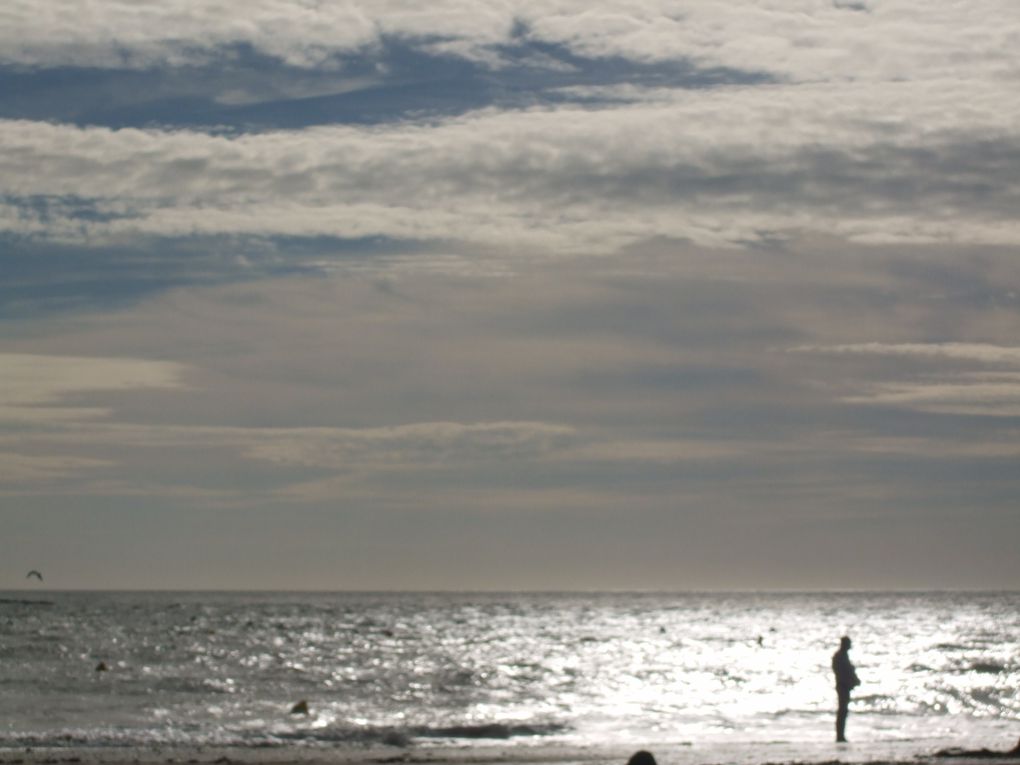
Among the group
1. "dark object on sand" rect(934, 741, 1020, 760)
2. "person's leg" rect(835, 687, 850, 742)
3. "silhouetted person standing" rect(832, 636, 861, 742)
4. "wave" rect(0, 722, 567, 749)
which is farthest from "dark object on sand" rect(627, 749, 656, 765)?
"person's leg" rect(835, 687, 850, 742)

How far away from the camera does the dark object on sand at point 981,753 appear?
23641 millimetres

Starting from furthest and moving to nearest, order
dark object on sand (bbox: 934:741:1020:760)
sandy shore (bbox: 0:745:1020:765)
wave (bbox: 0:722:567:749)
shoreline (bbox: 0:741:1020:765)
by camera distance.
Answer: wave (bbox: 0:722:567:749) < dark object on sand (bbox: 934:741:1020:760) < shoreline (bbox: 0:741:1020:765) < sandy shore (bbox: 0:745:1020:765)

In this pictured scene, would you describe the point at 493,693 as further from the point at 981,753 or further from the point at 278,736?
the point at 981,753

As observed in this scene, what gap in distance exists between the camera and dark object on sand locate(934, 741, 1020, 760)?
23.6 metres

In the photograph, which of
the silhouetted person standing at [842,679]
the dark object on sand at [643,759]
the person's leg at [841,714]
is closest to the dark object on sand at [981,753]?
the silhouetted person standing at [842,679]

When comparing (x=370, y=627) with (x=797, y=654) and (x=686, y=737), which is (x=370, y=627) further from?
(x=686, y=737)

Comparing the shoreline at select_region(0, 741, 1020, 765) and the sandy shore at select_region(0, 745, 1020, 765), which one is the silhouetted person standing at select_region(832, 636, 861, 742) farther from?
the sandy shore at select_region(0, 745, 1020, 765)

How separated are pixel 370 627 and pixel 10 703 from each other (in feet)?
233

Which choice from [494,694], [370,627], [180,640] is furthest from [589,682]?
[370,627]

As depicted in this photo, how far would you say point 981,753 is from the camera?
24.0 meters

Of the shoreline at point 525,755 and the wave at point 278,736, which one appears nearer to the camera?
the shoreline at point 525,755

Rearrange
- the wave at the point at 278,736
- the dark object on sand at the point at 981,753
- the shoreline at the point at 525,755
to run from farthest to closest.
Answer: the wave at the point at 278,736 → the dark object on sand at the point at 981,753 → the shoreline at the point at 525,755

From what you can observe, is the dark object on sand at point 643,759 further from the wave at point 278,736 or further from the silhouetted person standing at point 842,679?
the wave at point 278,736

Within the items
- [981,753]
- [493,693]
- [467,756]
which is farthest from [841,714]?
[493,693]
